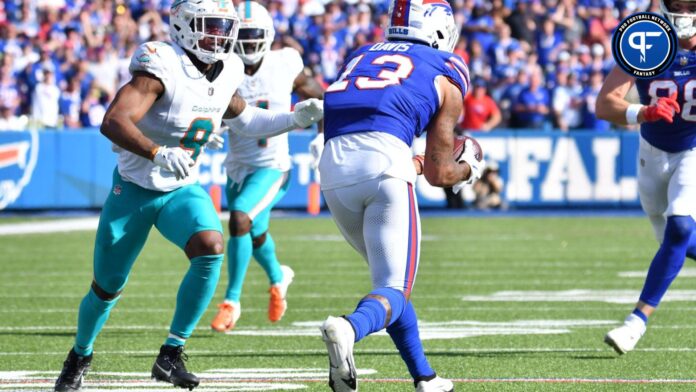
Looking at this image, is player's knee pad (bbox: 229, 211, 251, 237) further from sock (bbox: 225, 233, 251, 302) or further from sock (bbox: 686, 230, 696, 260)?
sock (bbox: 686, 230, 696, 260)

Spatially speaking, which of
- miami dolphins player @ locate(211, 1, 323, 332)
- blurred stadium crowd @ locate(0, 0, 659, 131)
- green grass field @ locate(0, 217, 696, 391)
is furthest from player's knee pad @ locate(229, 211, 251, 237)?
blurred stadium crowd @ locate(0, 0, 659, 131)

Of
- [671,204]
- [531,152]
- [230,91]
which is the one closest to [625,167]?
[531,152]

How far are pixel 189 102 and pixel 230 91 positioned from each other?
271 millimetres

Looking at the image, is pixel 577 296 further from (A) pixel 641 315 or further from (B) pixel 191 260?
(B) pixel 191 260

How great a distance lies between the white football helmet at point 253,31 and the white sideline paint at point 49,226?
7.08 metres

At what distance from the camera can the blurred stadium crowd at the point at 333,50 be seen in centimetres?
1800

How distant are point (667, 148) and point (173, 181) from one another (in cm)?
266

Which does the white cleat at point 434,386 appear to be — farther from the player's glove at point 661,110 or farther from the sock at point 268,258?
the sock at point 268,258

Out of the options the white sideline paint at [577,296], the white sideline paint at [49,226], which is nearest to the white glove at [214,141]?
the white sideline paint at [577,296]

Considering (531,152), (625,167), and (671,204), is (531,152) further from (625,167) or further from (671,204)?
(671,204)

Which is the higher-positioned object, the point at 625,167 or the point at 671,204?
the point at 671,204

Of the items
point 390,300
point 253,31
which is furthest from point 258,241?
point 390,300

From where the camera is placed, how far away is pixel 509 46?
1948cm

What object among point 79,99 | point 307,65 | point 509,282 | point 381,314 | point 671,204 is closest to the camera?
point 381,314
